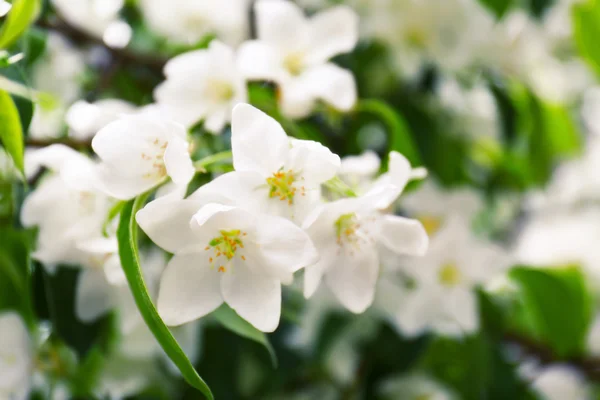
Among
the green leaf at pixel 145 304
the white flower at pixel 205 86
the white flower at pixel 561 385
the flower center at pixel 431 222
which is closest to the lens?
the green leaf at pixel 145 304

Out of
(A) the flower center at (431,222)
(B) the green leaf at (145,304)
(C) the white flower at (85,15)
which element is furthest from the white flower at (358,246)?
(C) the white flower at (85,15)

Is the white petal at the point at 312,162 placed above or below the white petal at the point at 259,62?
above

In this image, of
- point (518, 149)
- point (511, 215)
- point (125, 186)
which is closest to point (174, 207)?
point (125, 186)

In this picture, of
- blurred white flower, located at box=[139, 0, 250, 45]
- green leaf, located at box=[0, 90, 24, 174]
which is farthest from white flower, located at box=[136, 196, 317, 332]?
blurred white flower, located at box=[139, 0, 250, 45]

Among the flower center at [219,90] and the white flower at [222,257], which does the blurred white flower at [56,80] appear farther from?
the white flower at [222,257]

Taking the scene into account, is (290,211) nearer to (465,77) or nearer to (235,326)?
(235,326)

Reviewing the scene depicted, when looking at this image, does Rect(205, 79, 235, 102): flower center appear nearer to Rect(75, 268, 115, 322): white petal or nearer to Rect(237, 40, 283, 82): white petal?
Rect(237, 40, 283, 82): white petal

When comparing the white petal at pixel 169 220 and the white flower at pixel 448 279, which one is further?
the white flower at pixel 448 279
